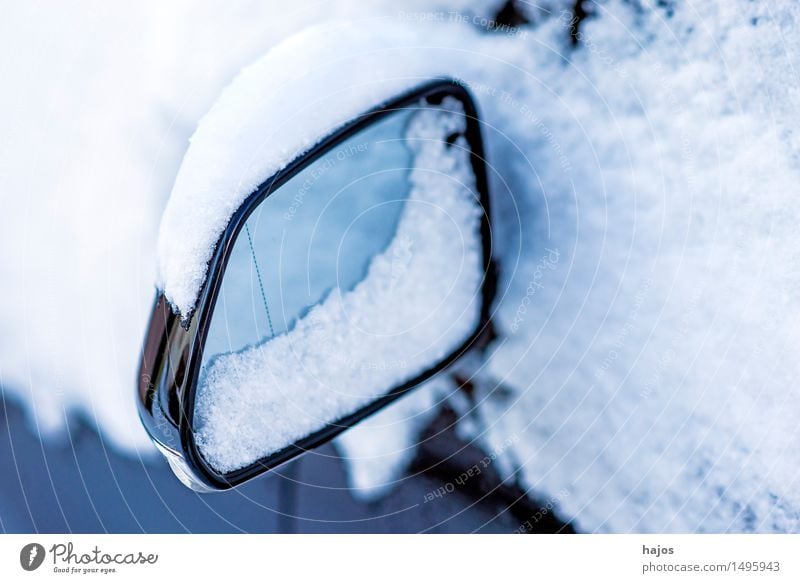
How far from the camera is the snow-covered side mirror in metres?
0.28

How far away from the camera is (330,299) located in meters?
0.30

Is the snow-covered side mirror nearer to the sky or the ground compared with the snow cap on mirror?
nearer to the ground

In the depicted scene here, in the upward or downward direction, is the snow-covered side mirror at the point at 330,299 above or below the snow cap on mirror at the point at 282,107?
below

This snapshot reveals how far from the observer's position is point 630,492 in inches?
12.5

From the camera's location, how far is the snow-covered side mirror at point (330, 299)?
283 millimetres

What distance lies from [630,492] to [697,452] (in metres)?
0.04

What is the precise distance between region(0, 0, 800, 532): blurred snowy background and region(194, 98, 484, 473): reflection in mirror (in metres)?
0.02

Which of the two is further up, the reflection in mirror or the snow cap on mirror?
the snow cap on mirror

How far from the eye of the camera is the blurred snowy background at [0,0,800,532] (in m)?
0.29

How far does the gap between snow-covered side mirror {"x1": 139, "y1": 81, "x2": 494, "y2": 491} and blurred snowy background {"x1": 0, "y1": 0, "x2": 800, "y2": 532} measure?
16 millimetres

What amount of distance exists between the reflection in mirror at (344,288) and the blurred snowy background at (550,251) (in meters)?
0.02

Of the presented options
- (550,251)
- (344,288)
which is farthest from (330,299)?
(550,251)

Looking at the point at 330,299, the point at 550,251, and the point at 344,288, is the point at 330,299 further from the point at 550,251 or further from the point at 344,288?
the point at 550,251

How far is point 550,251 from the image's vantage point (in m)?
0.31
